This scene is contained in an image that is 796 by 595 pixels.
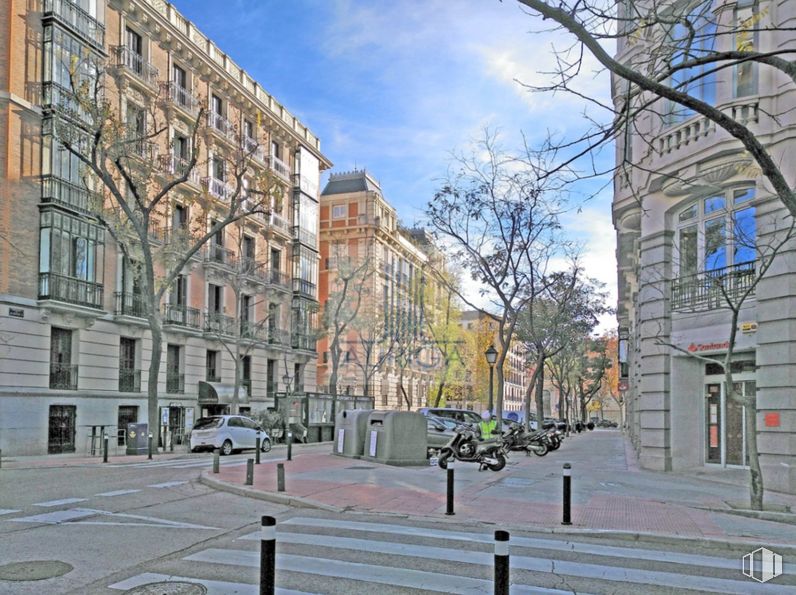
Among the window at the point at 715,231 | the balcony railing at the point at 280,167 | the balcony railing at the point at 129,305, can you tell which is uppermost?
the balcony railing at the point at 280,167

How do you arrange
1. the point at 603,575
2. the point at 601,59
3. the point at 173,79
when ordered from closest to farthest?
the point at 601,59 → the point at 603,575 → the point at 173,79

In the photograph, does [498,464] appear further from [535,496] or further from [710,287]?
[710,287]

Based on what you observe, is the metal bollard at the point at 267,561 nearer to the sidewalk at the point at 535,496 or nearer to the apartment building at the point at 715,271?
the sidewalk at the point at 535,496

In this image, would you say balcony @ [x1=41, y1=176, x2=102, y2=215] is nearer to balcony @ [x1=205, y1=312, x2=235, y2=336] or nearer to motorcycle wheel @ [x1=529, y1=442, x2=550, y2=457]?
balcony @ [x1=205, y1=312, x2=235, y2=336]

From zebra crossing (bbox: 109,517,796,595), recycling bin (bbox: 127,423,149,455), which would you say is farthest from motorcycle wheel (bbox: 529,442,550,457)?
zebra crossing (bbox: 109,517,796,595)

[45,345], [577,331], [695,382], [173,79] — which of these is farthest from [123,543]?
[577,331]

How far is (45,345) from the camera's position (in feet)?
84.3

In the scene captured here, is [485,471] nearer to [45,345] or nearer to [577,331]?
[45,345]

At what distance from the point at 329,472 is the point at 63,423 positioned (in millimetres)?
14755

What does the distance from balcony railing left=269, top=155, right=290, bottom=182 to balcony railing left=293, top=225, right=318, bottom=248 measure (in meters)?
3.37

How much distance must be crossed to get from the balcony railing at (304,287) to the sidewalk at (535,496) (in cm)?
2817

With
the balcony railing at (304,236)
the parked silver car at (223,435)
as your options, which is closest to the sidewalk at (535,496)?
the parked silver car at (223,435)

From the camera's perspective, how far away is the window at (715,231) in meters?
17.1

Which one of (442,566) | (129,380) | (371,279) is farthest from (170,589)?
(371,279)
